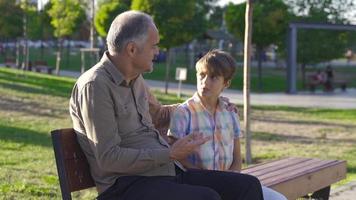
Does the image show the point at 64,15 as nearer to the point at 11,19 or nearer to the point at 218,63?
the point at 11,19

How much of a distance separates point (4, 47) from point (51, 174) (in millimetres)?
52922

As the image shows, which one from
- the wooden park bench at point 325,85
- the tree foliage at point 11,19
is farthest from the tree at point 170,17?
the tree foliage at point 11,19

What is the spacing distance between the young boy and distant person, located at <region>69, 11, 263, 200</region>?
1.92ft

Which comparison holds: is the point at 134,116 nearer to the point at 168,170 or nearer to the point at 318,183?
the point at 168,170

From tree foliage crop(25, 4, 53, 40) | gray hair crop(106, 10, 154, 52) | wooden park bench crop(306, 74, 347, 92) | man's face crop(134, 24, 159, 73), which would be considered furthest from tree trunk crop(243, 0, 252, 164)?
tree foliage crop(25, 4, 53, 40)

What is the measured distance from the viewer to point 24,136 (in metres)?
10.3

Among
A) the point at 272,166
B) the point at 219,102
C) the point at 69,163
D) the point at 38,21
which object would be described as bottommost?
the point at 272,166

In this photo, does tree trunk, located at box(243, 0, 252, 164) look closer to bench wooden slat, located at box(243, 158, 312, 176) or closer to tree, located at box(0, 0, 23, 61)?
bench wooden slat, located at box(243, 158, 312, 176)

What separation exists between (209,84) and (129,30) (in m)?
0.92

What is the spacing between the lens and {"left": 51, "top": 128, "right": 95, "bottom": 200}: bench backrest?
11.3 ft

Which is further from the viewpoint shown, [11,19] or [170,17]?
[11,19]

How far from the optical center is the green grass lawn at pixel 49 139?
263 inches

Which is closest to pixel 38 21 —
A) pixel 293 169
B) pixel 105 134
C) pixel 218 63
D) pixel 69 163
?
pixel 293 169

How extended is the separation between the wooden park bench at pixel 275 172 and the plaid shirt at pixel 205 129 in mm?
688
